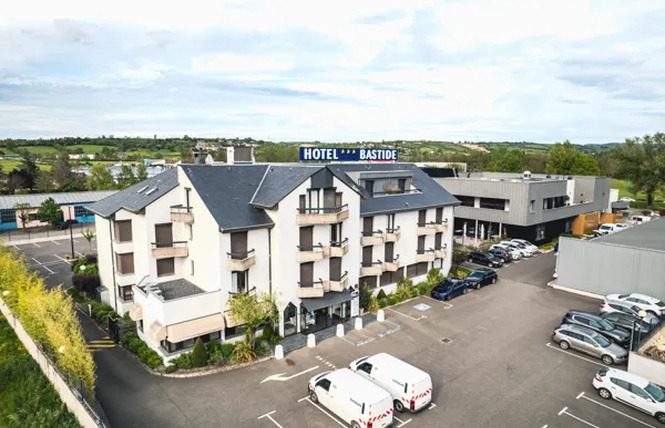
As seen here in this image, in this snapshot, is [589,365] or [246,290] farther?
[246,290]

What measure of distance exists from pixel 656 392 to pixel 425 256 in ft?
77.2

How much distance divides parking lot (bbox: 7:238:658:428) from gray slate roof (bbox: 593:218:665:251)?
40.8 feet

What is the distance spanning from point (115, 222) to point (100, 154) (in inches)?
6921

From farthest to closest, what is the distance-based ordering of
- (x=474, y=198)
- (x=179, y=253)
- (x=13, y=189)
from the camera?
1. (x=13, y=189)
2. (x=474, y=198)
3. (x=179, y=253)

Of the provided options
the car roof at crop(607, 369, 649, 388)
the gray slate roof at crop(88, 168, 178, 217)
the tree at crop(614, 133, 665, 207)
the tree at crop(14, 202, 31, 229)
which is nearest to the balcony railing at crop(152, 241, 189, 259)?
the gray slate roof at crop(88, 168, 178, 217)

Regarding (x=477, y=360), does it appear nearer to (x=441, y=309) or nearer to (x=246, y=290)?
(x=441, y=309)

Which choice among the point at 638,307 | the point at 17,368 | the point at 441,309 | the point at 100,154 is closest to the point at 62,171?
the point at 100,154

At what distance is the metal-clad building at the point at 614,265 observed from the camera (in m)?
40.0

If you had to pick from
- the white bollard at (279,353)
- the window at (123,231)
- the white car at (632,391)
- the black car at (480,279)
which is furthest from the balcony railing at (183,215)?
the white car at (632,391)

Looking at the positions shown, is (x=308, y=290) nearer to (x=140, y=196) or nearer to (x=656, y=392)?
(x=140, y=196)

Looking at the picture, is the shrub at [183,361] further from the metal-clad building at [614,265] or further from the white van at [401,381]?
the metal-clad building at [614,265]

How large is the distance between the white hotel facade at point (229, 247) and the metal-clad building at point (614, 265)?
21.1 meters

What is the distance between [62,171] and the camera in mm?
110125

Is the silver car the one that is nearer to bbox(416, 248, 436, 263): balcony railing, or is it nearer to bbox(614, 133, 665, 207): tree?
bbox(416, 248, 436, 263): balcony railing
